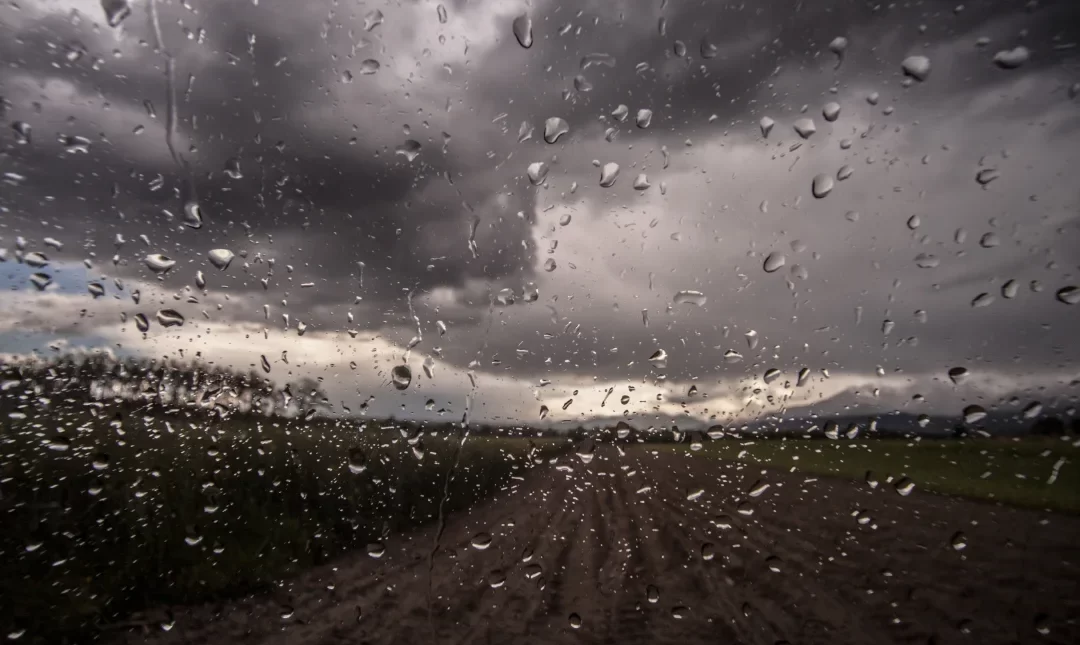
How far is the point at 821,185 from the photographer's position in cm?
189

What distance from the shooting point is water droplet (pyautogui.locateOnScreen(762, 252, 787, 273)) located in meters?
1.96

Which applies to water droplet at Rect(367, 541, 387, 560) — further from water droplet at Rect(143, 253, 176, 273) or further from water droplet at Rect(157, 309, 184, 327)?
water droplet at Rect(143, 253, 176, 273)

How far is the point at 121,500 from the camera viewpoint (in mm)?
2398

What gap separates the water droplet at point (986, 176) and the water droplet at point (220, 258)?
7.35 feet

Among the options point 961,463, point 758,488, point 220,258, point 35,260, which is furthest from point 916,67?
point 35,260

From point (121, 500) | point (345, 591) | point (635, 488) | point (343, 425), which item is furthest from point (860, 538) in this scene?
point (121, 500)

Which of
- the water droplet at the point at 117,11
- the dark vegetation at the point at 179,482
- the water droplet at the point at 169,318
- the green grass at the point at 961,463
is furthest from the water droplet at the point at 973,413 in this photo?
the water droplet at the point at 117,11

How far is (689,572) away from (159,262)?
2.10m

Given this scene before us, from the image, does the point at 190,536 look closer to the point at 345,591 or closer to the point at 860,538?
the point at 345,591

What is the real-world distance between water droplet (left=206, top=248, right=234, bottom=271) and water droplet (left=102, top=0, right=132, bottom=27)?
78cm

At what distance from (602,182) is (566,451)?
0.92 m

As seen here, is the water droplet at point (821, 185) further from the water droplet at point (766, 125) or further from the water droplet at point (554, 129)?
the water droplet at point (554, 129)

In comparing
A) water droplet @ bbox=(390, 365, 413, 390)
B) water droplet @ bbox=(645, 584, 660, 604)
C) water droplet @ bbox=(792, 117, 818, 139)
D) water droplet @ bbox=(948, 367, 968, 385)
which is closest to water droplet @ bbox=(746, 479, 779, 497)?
water droplet @ bbox=(645, 584, 660, 604)

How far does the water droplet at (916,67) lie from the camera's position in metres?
1.73
